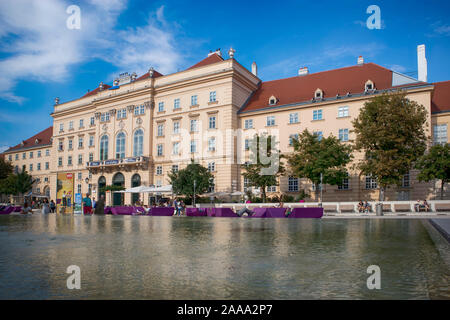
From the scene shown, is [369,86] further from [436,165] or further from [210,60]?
[210,60]

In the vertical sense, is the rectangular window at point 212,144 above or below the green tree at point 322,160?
above

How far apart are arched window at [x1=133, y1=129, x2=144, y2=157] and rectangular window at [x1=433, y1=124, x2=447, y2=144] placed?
3767cm

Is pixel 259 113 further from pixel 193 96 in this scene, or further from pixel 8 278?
pixel 8 278

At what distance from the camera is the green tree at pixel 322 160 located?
120 feet

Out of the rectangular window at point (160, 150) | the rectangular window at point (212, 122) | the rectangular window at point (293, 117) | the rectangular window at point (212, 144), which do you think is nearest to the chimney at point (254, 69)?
the rectangular window at point (212, 122)

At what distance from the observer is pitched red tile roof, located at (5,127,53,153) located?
255 ft

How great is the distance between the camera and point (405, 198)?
38406 mm

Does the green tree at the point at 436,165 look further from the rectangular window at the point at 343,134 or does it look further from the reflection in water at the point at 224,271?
the reflection in water at the point at 224,271

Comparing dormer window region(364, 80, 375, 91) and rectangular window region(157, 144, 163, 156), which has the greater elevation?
dormer window region(364, 80, 375, 91)

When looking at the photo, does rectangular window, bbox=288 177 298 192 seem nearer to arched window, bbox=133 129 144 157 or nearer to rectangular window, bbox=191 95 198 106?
rectangular window, bbox=191 95 198 106

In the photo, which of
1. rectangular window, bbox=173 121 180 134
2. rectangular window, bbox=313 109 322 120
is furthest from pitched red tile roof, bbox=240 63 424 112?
rectangular window, bbox=173 121 180 134

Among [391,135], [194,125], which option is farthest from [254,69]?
[391,135]

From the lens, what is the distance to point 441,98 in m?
41.8

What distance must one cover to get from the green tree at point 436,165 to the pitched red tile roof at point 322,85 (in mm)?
10710
